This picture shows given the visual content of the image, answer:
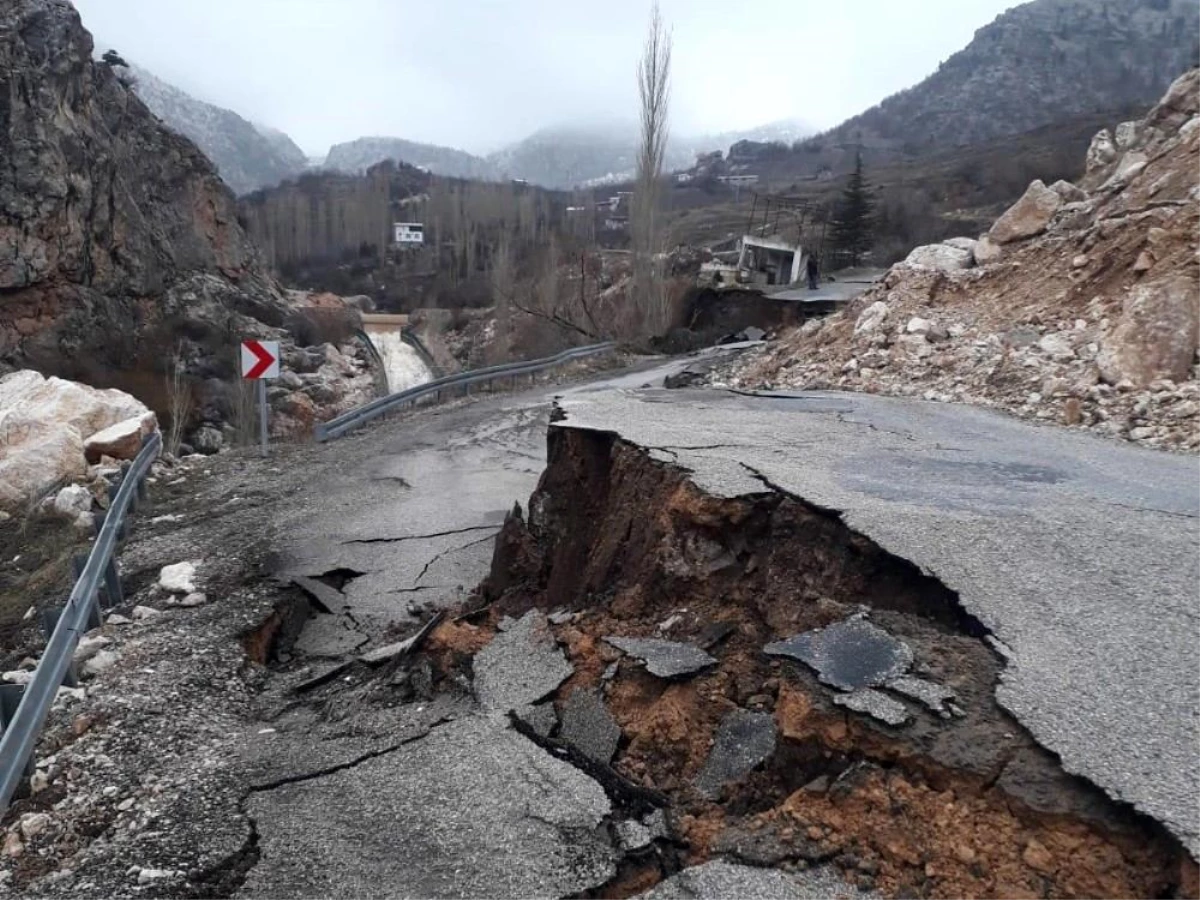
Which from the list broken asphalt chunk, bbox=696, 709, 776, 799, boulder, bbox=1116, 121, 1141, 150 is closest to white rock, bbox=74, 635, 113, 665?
broken asphalt chunk, bbox=696, 709, 776, 799

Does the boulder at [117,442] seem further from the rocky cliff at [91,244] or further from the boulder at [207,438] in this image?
the rocky cliff at [91,244]

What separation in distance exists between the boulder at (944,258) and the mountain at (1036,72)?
122 meters

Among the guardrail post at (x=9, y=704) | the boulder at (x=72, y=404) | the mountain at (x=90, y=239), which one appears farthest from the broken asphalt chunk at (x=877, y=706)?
the mountain at (x=90, y=239)

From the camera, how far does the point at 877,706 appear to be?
3092mm

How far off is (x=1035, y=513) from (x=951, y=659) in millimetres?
2061

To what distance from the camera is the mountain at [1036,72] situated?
449 ft

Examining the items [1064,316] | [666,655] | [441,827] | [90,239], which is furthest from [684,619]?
[90,239]

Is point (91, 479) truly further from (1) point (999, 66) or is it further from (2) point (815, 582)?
(1) point (999, 66)

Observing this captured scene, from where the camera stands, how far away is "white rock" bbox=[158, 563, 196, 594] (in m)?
6.45

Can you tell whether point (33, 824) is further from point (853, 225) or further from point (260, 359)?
point (853, 225)

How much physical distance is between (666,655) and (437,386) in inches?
549

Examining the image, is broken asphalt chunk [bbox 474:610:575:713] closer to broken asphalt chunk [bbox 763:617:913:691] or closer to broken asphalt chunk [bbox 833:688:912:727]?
broken asphalt chunk [bbox 763:617:913:691]

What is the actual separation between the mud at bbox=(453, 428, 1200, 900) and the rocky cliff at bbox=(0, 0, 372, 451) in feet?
75.1

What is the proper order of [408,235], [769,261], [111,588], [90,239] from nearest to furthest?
[111,588], [90,239], [769,261], [408,235]
